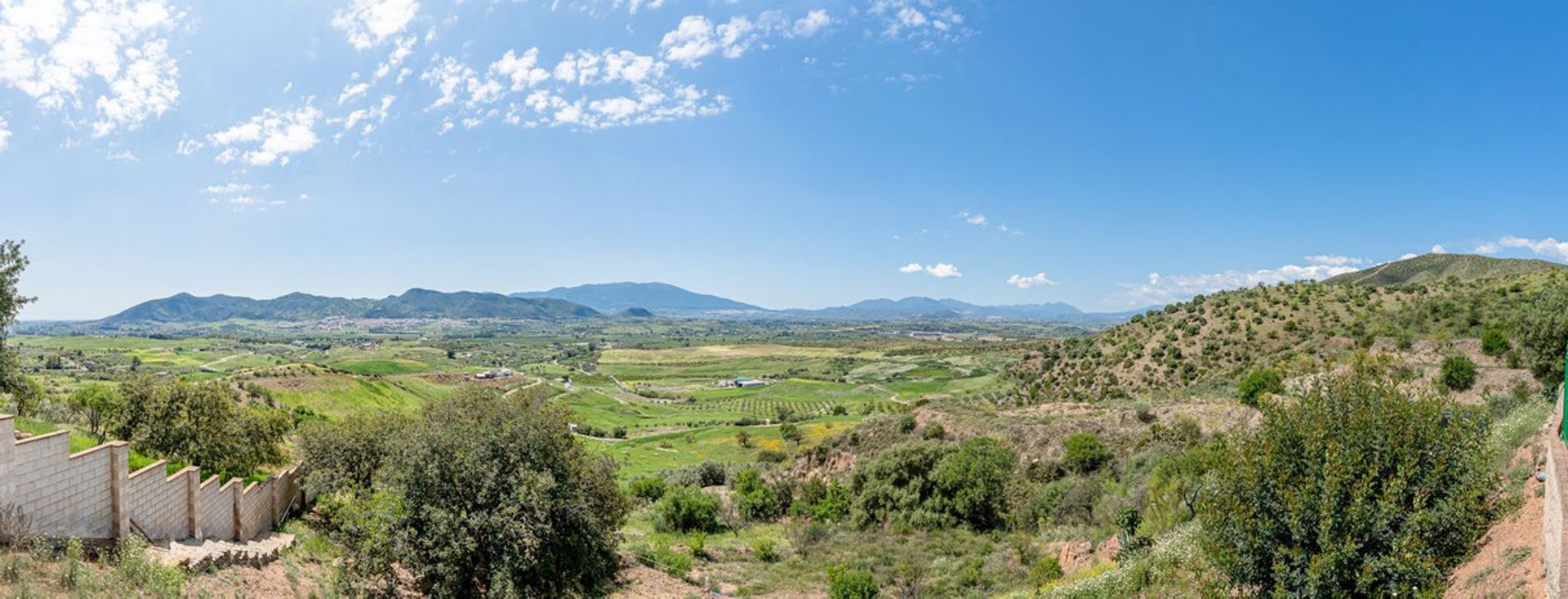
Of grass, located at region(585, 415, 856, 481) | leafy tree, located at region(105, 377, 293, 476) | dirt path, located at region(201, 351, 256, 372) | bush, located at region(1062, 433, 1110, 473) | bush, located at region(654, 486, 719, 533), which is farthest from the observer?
dirt path, located at region(201, 351, 256, 372)

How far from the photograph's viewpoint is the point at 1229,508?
11102mm

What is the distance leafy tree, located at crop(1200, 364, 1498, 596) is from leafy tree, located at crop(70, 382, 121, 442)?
1123 inches

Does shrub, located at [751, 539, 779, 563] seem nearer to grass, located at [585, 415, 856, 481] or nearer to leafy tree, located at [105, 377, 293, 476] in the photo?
leafy tree, located at [105, 377, 293, 476]

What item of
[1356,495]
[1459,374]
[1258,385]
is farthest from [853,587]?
[1459,374]

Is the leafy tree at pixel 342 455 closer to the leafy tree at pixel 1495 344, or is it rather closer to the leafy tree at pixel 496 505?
the leafy tree at pixel 496 505

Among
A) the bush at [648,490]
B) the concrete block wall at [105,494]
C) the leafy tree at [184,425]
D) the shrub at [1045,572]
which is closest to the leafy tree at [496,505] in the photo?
the concrete block wall at [105,494]

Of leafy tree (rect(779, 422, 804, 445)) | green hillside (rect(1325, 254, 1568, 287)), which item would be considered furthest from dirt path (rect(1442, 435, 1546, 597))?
green hillside (rect(1325, 254, 1568, 287))

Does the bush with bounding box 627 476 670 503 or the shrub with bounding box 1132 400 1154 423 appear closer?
the shrub with bounding box 1132 400 1154 423

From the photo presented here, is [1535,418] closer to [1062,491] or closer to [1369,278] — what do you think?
[1062,491]

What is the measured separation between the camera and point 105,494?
12.5 m

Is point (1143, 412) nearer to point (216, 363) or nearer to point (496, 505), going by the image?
point (496, 505)

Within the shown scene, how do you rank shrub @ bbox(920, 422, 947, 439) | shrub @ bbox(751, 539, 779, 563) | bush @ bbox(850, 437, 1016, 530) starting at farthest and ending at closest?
shrub @ bbox(920, 422, 947, 439), bush @ bbox(850, 437, 1016, 530), shrub @ bbox(751, 539, 779, 563)

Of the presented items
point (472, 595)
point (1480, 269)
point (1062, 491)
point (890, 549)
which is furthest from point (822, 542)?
point (1480, 269)

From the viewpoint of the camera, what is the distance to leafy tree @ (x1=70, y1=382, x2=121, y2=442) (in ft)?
67.7
